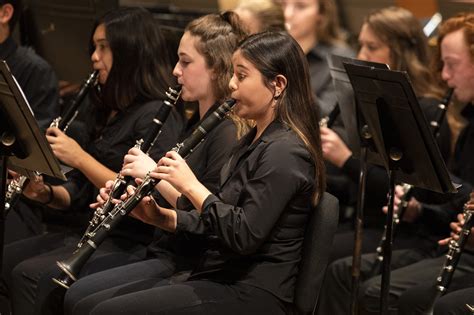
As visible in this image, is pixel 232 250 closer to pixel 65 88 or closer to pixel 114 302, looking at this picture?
pixel 114 302

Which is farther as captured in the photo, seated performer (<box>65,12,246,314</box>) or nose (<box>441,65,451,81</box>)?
nose (<box>441,65,451,81</box>)

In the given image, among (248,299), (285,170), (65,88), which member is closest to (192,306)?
(248,299)

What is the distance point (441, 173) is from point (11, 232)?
1.90 m

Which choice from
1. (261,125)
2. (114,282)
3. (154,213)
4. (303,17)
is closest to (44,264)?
(114,282)

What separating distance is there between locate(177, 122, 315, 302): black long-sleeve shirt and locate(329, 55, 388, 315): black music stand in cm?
46

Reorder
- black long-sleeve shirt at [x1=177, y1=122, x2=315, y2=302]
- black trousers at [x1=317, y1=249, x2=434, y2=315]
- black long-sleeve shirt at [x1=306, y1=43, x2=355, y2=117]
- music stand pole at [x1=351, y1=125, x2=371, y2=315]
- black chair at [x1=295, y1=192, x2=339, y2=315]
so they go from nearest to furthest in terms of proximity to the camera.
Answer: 1. black long-sleeve shirt at [x1=177, y1=122, x2=315, y2=302]
2. black chair at [x1=295, y1=192, x2=339, y2=315]
3. music stand pole at [x1=351, y1=125, x2=371, y2=315]
4. black trousers at [x1=317, y1=249, x2=434, y2=315]
5. black long-sleeve shirt at [x1=306, y1=43, x2=355, y2=117]

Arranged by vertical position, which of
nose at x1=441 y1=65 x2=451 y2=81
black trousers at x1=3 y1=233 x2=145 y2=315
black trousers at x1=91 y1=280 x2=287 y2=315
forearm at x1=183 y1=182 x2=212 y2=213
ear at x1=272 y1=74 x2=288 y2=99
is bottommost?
black trousers at x1=3 y1=233 x2=145 y2=315

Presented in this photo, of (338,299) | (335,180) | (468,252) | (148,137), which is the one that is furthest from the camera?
(335,180)

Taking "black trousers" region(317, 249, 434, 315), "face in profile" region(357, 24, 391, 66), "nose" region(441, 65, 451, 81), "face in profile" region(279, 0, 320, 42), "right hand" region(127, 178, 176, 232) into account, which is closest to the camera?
"right hand" region(127, 178, 176, 232)

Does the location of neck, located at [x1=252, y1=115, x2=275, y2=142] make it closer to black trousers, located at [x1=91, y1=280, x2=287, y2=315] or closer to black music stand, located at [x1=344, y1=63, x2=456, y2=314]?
black music stand, located at [x1=344, y1=63, x2=456, y2=314]

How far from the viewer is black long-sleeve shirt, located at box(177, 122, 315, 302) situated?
2475mm

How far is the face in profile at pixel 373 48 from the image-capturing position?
3.88 metres

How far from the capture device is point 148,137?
298 centimetres

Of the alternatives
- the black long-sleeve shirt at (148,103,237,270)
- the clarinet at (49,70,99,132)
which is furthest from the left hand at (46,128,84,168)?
the black long-sleeve shirt at (148,103,237,270)
